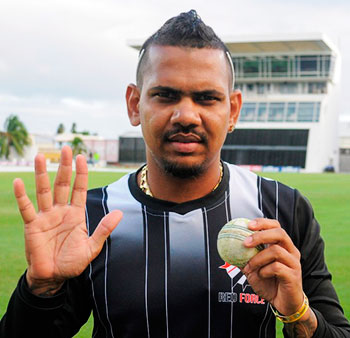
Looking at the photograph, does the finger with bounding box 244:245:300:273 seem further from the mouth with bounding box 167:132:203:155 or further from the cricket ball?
the mouth with bounding box 167:132:203:155

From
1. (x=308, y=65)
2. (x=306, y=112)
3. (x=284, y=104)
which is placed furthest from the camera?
(x=284, y=104)

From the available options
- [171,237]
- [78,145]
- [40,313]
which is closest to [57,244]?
[40,313]

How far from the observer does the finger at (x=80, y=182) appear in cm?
242

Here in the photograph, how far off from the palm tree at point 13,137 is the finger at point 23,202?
2987 inches

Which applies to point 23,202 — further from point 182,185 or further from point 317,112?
point 317,112

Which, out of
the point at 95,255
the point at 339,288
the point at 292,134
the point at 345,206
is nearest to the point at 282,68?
the point at 292,134

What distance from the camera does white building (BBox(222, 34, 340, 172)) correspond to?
66.5 metres

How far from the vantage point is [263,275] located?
2.20 meters

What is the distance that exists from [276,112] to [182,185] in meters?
69.4

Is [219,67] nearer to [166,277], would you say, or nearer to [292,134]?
[166,277]

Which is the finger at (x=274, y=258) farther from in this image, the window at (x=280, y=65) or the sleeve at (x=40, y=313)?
the window at (x=280, y=65)

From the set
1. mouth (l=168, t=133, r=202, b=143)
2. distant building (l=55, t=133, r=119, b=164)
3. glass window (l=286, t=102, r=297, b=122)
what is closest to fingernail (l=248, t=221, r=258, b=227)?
mouth (l=168, t=133, r=202, b=143)

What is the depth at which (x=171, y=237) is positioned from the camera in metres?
2.67

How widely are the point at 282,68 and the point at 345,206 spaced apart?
5581 centimetres
